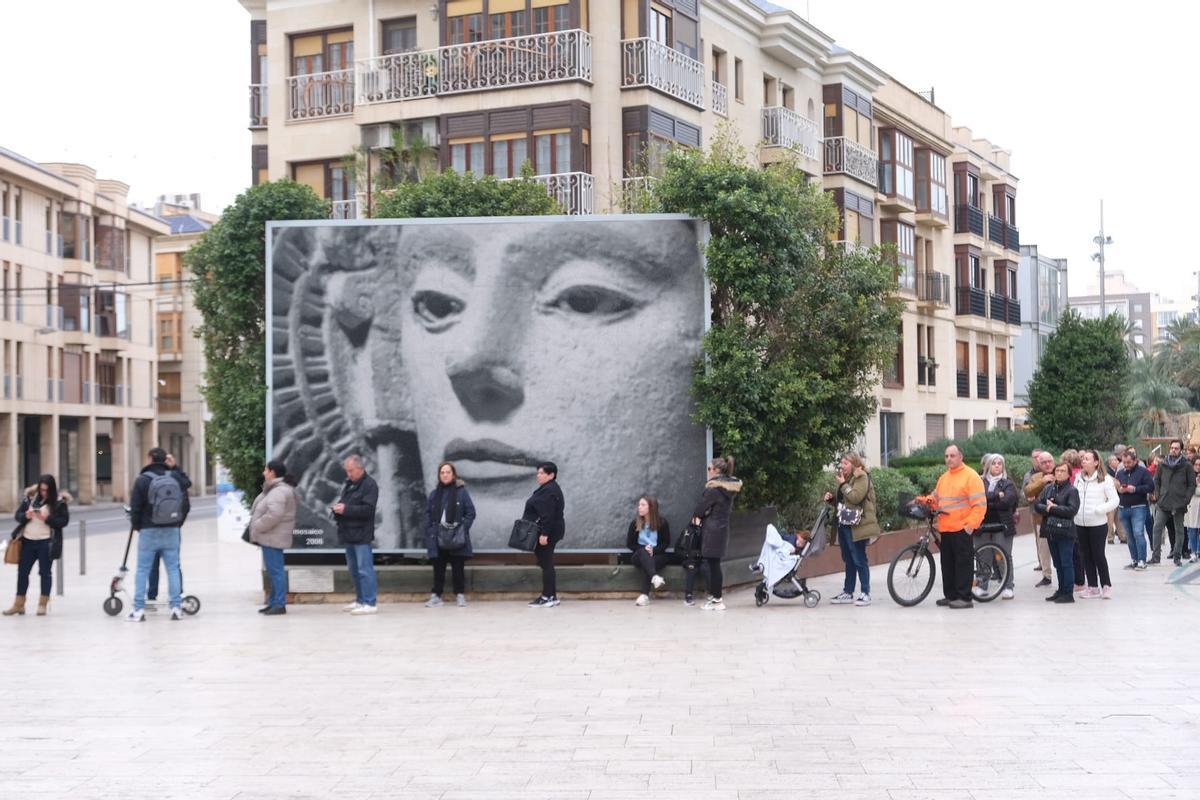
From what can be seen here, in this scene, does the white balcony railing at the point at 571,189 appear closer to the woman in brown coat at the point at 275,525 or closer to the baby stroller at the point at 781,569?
the baby stroller at the point at 781,569

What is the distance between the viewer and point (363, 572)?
17172 mm

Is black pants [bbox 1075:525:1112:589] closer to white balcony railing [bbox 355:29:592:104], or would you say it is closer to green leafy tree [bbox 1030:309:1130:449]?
white balcony railing [bbox 355:29:592:104]

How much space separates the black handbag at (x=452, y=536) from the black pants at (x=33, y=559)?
14.4ft

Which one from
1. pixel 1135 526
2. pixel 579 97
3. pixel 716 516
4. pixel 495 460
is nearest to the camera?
pixel 716 516

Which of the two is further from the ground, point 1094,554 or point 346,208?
point 346,208

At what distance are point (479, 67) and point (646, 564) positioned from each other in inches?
797

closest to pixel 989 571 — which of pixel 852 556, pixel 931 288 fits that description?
pixel 852 556

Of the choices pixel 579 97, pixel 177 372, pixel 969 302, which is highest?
pixel 579 97

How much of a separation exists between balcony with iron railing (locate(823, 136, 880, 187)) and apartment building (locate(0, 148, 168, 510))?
29.4m

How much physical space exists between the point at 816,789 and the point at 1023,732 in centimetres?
208

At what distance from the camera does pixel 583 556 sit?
1894 cm

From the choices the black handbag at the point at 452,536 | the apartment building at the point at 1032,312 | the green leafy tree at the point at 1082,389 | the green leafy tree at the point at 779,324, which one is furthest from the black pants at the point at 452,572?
the apartment building at the point at 1032,312

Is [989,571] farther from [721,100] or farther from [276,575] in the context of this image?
[721,100]

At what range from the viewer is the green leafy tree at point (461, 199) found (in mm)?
21188
